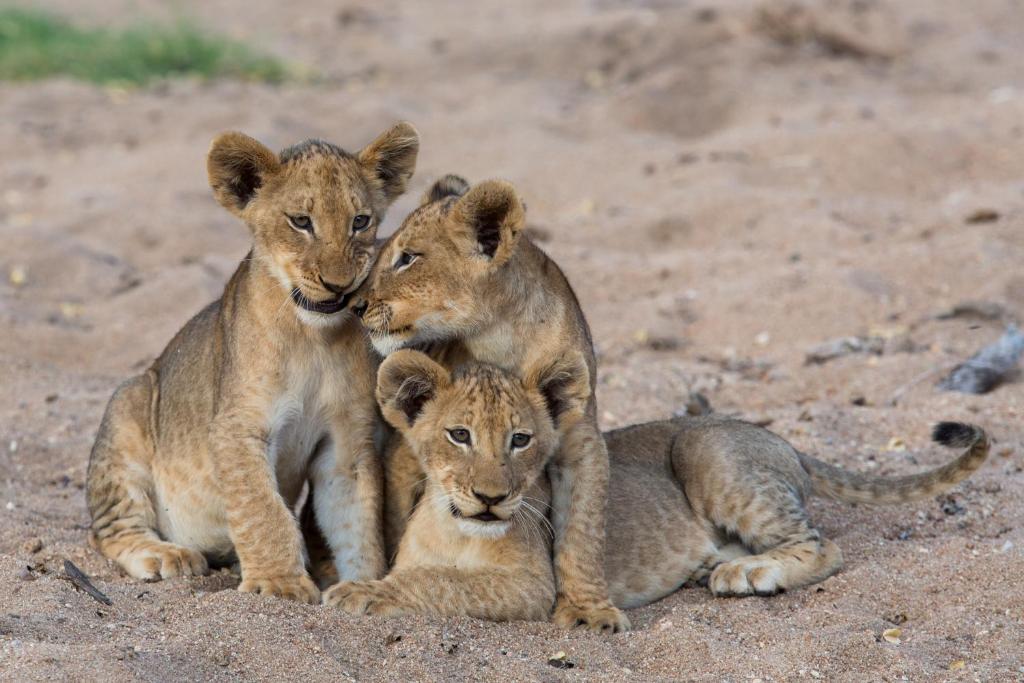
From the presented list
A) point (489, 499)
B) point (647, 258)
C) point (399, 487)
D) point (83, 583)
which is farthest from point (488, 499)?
point (647, 258)

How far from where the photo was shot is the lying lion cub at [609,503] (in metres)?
5.53

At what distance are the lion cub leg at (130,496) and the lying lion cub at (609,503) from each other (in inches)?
34.7

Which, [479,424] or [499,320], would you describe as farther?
[499,320]

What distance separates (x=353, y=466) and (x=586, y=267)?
4.63 metres

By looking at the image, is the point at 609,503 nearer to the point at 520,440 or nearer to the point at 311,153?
the point at 520,440

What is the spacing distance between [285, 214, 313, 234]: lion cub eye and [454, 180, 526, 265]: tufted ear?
0.54 metres

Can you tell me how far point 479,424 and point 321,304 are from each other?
71 cm

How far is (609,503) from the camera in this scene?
630 centimetres

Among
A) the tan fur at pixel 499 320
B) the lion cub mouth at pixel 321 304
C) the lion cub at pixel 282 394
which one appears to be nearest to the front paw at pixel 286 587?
the lion cub at pixel 282 394

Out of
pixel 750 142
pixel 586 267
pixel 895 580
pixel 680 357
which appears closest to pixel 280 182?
pixel 895 580

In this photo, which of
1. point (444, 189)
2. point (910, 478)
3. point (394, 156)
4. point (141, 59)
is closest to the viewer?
point (394, 156)

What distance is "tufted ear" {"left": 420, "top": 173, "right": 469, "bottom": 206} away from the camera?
20.4ft

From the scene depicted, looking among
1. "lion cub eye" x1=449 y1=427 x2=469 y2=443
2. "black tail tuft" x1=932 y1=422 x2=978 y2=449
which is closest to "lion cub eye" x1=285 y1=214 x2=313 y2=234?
"lion cub eye" x1=449 y1=427 x2=469 y2=443

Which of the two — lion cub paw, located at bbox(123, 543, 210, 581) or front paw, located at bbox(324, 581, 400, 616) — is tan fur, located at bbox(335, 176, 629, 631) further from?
lion cub paw, located at bbox(123, 543, 210, 581)
